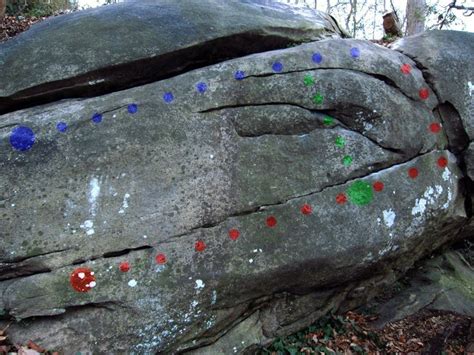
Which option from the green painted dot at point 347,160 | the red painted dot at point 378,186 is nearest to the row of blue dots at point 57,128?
the green painted dot at point 347,160

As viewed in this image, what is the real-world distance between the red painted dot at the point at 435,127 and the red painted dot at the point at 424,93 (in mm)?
439

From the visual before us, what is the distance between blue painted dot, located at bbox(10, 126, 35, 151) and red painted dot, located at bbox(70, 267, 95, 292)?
1.69 metres

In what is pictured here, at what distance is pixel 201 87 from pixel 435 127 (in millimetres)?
3723

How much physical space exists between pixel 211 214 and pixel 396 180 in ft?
8.99

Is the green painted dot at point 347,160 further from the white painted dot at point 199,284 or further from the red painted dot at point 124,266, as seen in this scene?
the red painted dot at point 124,266

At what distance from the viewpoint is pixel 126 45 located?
580 cm

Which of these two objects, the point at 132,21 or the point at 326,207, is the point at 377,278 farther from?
the point at 132,21

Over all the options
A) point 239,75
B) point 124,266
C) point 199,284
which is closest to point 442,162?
point 239,75

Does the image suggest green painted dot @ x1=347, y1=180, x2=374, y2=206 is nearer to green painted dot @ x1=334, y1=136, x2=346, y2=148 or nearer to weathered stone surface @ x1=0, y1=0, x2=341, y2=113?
green painted dot @ x1=334, y1=136, x2=346, y2=148

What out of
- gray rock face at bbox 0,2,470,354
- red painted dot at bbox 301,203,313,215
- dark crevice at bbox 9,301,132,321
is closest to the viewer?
dark crevice at bbox 9,301,132,321

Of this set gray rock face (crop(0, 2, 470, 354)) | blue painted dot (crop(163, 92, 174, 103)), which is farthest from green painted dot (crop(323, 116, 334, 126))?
blue painted dot (crop(163, 92, 174, 103))

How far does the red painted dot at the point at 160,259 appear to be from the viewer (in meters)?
4.91

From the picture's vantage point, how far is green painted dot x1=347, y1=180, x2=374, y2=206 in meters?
5.66

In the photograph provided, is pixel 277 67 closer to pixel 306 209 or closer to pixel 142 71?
pixel 142 71
